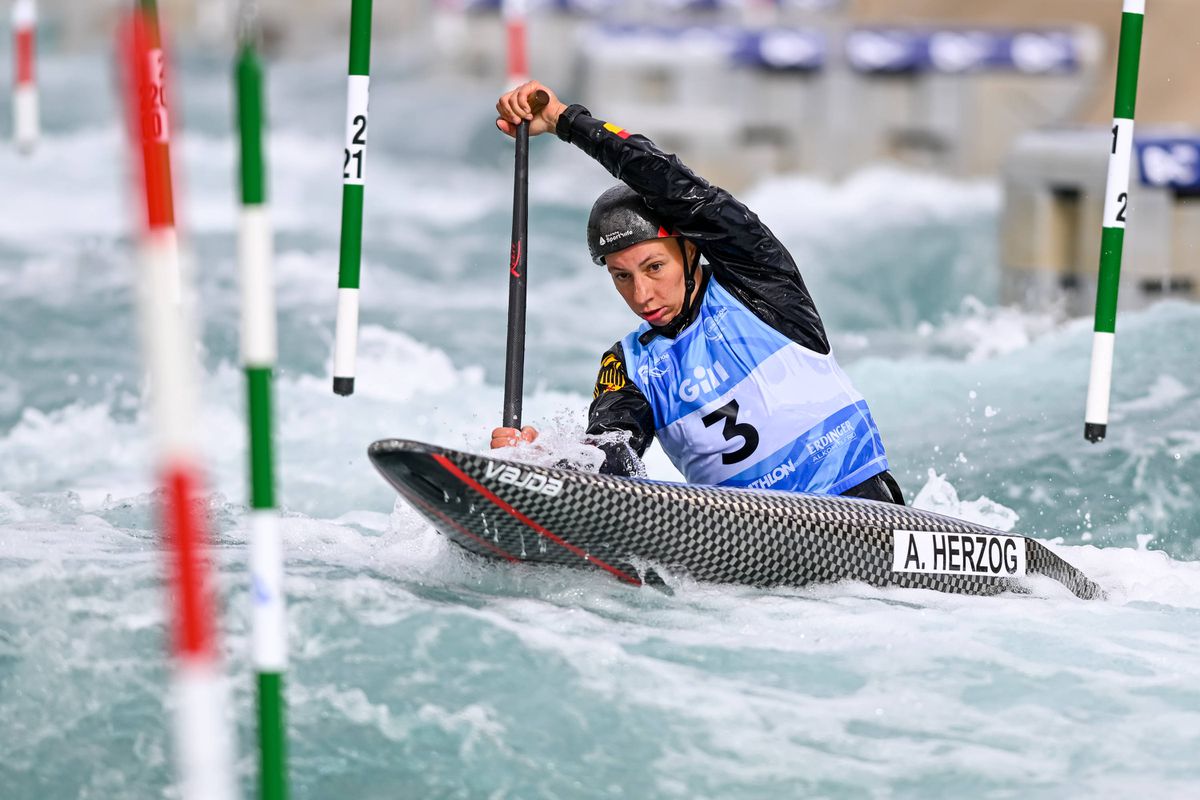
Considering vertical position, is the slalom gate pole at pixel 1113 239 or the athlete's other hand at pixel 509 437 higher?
the slalom gate pole at pixel 1113 239

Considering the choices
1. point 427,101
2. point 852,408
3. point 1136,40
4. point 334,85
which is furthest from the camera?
point 334,85

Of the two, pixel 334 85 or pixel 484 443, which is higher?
pixel 334 85

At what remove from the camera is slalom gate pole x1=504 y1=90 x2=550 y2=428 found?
4.85m

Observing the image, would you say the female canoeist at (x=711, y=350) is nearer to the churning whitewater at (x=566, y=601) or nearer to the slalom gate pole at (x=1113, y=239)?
the churning whitewater at (x=566, y=601)

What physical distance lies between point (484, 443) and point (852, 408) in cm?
262

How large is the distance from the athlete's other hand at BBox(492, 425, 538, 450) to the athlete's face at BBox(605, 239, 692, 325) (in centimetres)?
45

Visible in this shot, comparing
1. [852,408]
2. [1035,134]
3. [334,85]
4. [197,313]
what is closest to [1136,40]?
[852,408]

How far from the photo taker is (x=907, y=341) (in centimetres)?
1038

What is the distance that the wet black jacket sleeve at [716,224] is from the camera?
15.1 feet

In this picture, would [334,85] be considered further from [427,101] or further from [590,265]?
[590,265]

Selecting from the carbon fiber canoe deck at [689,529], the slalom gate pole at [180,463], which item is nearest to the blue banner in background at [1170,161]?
the carbon fiber canoe deck at [689,529]

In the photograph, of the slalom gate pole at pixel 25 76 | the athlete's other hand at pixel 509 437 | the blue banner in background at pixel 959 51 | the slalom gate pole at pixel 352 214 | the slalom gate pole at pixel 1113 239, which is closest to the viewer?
the athlete's other hand at pixel 509 437

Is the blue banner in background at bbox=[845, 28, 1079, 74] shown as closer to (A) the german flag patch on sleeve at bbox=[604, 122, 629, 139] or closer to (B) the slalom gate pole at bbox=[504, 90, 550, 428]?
(B) the slalom gate pole at bbox=[504, 90, 550, 428]

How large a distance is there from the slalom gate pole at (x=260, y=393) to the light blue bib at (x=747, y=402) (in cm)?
208
